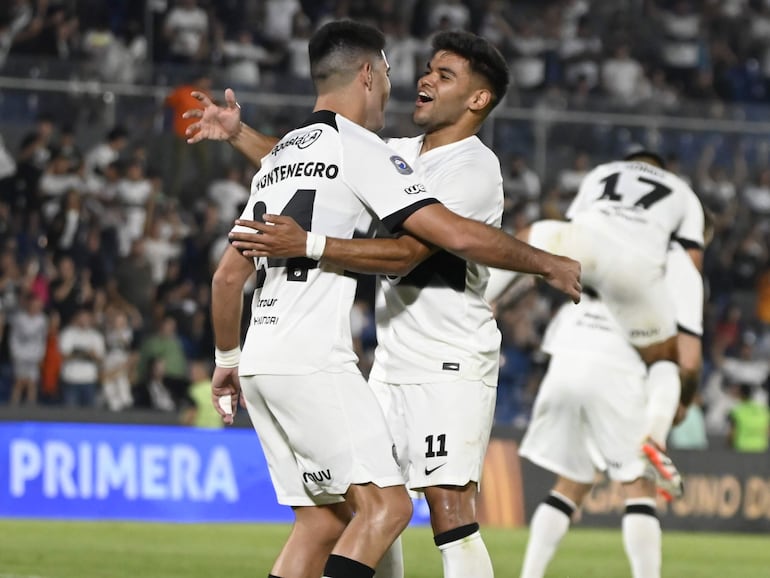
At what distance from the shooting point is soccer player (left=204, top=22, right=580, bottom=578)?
226 inches

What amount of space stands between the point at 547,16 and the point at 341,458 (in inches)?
799

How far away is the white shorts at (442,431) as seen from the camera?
21.1 feet

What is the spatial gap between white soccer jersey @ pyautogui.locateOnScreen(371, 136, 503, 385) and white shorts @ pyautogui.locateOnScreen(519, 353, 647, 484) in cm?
275

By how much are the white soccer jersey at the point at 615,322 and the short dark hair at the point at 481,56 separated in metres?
2.61

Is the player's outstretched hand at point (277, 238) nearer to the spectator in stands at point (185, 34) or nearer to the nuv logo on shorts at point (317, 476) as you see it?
the nuv logo on shorts at point (317, 476)

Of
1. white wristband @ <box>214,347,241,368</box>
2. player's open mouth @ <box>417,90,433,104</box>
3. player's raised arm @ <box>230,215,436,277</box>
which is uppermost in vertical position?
player's open mouth @ <box>417,90,433,104</box>

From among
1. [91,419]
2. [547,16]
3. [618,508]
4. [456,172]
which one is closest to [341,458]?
[456,172]

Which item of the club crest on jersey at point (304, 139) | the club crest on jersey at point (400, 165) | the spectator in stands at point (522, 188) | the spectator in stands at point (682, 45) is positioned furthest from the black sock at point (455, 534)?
the spectator in stands at point (682, 45)

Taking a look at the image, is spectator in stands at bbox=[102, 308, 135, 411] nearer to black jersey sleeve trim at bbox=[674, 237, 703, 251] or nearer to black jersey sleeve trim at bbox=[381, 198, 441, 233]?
black jersey sleeve trim at bbox=[674, 237, 703, 251]

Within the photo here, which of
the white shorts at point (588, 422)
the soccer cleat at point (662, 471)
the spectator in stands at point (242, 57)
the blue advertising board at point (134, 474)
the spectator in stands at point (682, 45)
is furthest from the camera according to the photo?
the spectator in stands at point (682, 45)

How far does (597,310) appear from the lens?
9.29 metres

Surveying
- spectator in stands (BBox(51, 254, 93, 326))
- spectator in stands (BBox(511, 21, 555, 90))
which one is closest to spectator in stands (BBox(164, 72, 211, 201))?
spectator in stands (BBox(51, 254, 93, 326))

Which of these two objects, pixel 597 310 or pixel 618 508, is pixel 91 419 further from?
pixel 597 310

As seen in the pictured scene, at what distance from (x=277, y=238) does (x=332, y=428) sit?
2.45 ft
